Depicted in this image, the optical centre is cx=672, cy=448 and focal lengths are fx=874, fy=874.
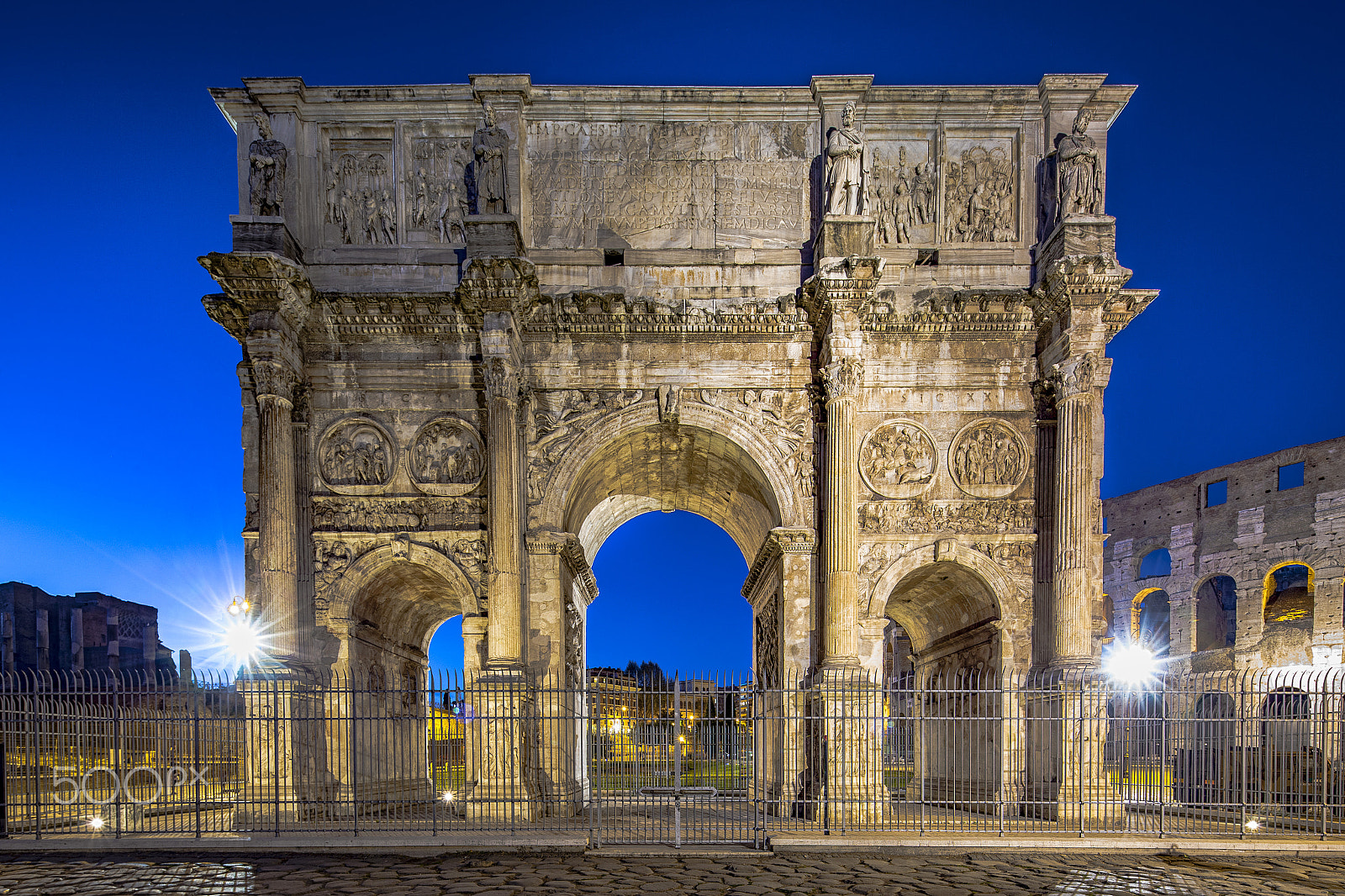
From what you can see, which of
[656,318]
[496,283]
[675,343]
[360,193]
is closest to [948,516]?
[675,343]

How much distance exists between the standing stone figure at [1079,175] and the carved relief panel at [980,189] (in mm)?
976

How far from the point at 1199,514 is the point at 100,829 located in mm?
30194

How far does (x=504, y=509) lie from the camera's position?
43.6 feet

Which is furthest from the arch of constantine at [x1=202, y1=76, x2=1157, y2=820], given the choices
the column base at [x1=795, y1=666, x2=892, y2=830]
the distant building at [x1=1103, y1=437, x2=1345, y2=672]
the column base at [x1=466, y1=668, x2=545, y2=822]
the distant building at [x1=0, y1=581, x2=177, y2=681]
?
the distant building at [x1=0, y1=581, x2=177, y2=681]

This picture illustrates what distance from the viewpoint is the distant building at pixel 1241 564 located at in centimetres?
2434

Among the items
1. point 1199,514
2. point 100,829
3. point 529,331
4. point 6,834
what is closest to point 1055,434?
point 529,331

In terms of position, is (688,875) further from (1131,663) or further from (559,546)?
(1131,663)

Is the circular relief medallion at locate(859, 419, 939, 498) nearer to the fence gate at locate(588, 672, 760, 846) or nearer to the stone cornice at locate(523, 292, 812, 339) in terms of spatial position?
the stone cornice at locate(523, 292, 812, 339)

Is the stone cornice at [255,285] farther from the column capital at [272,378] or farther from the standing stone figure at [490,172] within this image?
the standing stone figure at [490,172]

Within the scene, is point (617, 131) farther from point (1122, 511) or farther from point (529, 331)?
point (1122, 511)

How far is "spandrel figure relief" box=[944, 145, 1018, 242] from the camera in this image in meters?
14.5

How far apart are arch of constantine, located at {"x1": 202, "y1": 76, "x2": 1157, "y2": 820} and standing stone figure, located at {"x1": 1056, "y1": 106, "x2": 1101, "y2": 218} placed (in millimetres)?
41

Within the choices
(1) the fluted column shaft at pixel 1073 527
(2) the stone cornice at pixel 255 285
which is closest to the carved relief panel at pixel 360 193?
(2) the stone cornice at pixel 255 285

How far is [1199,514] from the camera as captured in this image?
28.5m
